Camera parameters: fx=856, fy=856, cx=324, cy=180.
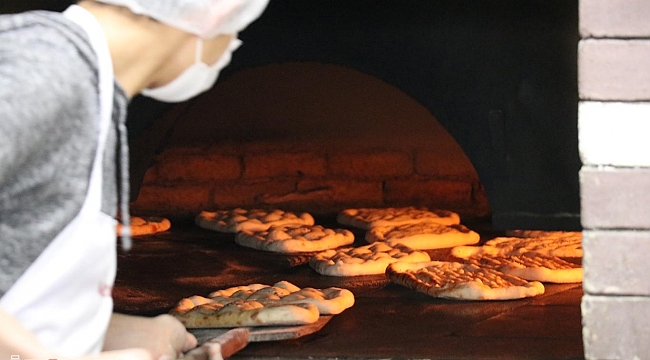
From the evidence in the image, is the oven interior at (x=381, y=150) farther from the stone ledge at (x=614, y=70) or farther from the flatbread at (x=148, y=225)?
the stone ledge at (x=614, y=70)

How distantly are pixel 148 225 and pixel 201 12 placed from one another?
3.17 m

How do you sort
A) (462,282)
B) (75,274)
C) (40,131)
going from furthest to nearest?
1. (462,282)
2. (75,274)
3. (40,131)

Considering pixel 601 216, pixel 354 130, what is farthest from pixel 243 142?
pixel 601 216

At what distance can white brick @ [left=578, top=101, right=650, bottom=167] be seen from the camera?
5.04ft

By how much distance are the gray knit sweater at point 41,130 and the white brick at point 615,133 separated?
3.17 ft

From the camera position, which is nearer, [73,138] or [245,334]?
[73,138]

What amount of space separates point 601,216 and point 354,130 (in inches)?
115

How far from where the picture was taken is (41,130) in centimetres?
83

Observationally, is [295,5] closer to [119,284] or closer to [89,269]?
[119,284]

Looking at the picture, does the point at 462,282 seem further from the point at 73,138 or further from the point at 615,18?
the point at 73,138

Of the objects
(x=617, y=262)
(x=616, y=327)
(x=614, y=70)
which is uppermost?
(x=614, y=70)

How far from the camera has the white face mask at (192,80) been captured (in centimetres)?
102

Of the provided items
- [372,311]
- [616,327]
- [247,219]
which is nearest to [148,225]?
[247,219]

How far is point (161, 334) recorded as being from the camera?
128cm
